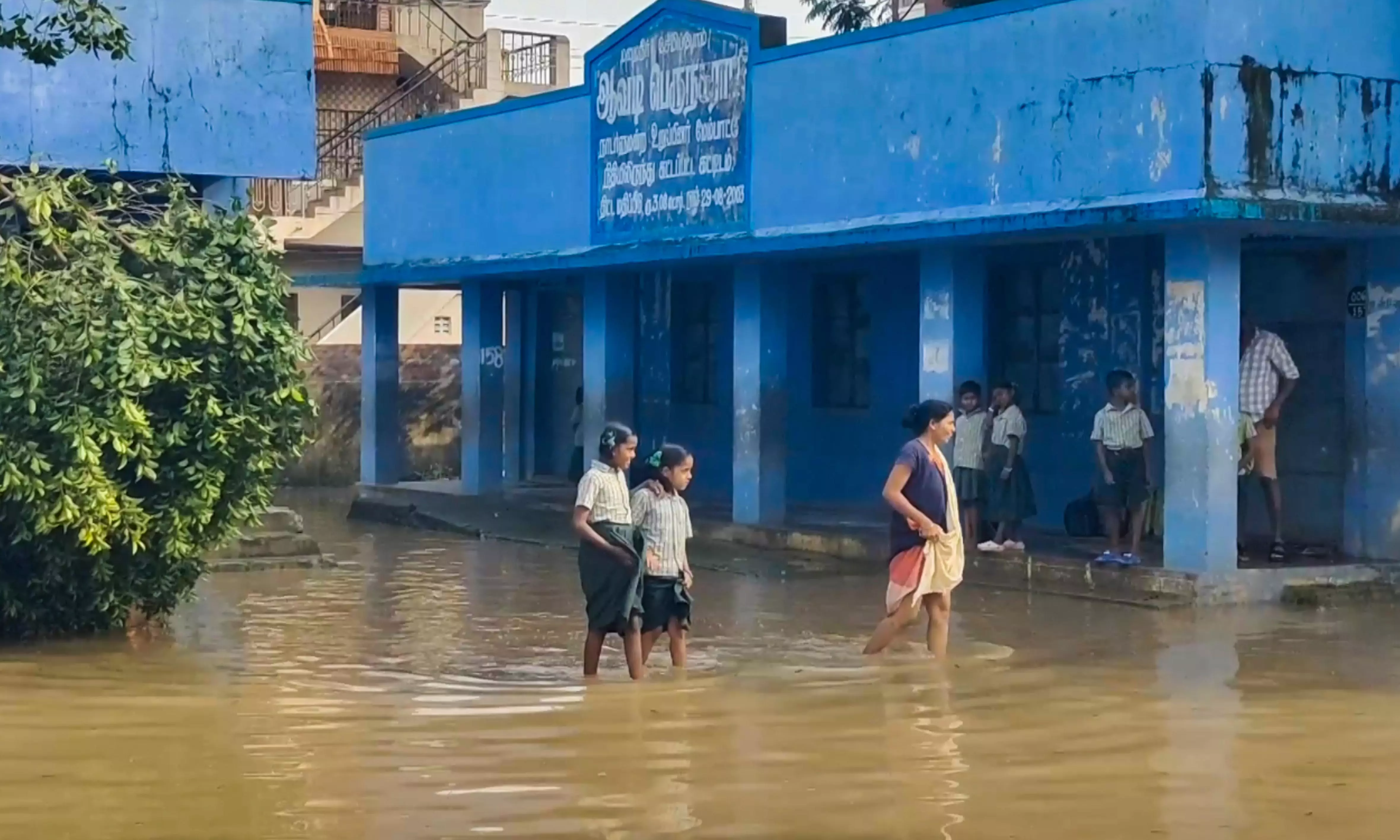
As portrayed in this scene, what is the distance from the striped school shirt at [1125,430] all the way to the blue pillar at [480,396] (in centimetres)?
1027

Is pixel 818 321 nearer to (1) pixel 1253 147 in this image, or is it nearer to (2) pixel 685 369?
(2) pixel 685 369

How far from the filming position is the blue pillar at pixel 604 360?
2103cm

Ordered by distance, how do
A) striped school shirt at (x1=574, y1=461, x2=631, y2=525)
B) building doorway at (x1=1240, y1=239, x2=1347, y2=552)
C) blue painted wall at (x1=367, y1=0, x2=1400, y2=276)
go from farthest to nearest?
building doorway at (x1=1240, y1=239, x2=1347, y2=552) < blue painted wall at (x1=367, y1=0, x2=1400, y2=276) < striped school shirt at (x1=574, y1=461, x2=631, y2=525)

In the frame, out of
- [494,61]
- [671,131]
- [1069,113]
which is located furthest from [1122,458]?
[494,61]

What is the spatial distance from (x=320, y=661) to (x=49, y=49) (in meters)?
3.87

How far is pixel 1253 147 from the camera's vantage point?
14039mm

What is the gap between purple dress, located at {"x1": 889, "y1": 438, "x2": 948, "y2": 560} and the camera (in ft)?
37.9

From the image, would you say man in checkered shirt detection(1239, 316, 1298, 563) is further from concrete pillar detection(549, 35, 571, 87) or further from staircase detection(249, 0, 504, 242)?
concrete pillar detection(549, 35, 571, 87)

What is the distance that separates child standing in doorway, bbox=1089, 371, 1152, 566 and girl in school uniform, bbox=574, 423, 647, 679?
5.61 meters

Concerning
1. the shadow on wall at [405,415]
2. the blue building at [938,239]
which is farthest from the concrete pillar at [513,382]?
the shadow on wall at [405,415]

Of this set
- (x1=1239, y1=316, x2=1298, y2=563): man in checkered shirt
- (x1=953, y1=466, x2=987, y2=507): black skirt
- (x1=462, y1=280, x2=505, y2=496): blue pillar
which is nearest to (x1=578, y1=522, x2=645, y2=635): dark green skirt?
(x1=953, y1=466, x2=987, y2=507): black skirt

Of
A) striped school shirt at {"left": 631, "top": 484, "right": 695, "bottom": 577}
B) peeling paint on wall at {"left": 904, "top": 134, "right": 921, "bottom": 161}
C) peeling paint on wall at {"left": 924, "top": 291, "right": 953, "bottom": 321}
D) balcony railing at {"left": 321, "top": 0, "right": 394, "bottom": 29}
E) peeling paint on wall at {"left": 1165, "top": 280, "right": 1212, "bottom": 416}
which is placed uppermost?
balcony railing at {"left": 321, "top": 0, "right": 394, "bottom": 29}

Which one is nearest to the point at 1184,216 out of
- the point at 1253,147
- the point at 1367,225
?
the point at 1253,147

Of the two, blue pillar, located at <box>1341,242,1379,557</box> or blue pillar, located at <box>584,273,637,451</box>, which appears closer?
blue pillar, located at <box>1341,242,1379,557</box>
